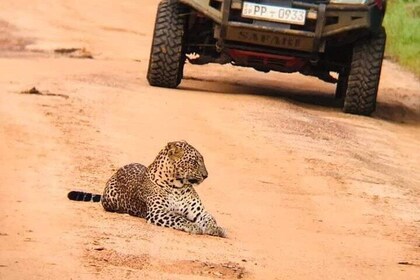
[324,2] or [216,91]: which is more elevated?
[324,2]

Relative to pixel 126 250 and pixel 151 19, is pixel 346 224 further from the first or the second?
pixel 151 19

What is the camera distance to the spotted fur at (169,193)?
30.5 feet

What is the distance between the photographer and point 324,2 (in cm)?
1614

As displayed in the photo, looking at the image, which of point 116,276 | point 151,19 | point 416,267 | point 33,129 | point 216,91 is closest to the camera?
point 116,276

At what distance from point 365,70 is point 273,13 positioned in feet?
4.57

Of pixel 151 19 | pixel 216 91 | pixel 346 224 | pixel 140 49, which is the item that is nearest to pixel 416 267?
pixel 346 224

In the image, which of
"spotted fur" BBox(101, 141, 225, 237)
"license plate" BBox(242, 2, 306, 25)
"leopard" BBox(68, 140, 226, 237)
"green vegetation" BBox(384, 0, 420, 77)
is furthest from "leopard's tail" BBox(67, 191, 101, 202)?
"green vegetation" BBox(384, 0, 420, 77)

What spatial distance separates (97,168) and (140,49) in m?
11.9

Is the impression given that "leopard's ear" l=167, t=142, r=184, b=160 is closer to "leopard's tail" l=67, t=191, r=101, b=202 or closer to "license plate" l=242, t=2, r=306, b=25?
"leopard's tail" l=67, t=191, r=101, b=202

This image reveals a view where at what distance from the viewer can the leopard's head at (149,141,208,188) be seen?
31.1 ft

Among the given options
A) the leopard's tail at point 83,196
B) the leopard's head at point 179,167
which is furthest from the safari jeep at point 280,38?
the leopard's head at point 179,167

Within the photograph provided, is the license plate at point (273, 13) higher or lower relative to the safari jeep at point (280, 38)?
higher

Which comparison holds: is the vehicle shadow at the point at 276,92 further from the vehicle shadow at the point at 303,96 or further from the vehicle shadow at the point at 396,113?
the vehicle shadow at the point at 396,113

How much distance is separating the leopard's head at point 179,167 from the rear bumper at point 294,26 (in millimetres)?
6548
